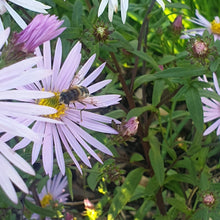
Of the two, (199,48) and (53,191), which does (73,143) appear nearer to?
(199,48)

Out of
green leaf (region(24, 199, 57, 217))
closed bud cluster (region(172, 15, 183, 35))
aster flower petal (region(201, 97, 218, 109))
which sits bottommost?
green leaf (region(24, 199, 57, 217))

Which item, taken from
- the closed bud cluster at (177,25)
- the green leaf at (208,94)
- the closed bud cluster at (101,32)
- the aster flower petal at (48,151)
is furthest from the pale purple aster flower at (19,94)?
the closed bud cluster at (177,25)

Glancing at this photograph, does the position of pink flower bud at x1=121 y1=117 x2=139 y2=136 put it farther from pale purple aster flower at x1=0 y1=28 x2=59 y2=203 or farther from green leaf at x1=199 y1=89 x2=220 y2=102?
pale purple aster flower at x1=0 y1=28 x2=59 y2=203

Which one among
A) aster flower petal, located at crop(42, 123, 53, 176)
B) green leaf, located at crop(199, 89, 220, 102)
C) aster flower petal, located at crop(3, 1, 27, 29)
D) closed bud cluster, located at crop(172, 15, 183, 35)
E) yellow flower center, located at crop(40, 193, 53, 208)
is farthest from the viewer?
yellow flower center, located at crop(40, 193, 53, 208)

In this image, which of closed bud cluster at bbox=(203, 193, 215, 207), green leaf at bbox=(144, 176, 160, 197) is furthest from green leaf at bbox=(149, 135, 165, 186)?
closed bud cluster at bbox=(203, 193, 215, 207)

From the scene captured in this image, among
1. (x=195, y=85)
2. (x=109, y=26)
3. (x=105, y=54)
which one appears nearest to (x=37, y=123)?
(x=109, y=26)

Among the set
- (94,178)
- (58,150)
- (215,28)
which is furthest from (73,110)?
(215,28)
